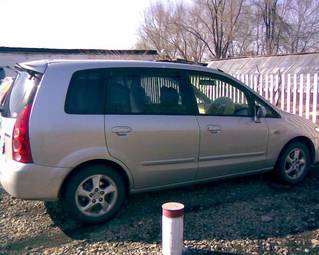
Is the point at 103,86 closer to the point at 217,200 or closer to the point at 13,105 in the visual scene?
the point at 13,105

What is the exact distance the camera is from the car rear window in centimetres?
364

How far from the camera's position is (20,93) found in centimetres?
385

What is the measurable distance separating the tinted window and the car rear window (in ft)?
1.16

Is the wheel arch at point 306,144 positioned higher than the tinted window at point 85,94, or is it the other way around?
the tinted window at point 85,94

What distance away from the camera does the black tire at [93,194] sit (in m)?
3.75

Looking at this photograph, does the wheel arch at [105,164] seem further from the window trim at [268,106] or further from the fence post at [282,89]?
the fence post at [282,89]

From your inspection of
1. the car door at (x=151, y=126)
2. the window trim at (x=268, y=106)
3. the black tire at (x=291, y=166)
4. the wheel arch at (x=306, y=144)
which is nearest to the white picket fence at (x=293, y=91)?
the wheel arch at (x=306, y=144)

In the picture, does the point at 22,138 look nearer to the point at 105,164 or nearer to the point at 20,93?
the point at 20,93

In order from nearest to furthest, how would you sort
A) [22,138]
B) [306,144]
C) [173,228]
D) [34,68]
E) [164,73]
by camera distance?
[173,228] < [22,138] < [34,68] < [164,73] < [306,144]

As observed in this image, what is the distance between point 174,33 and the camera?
112 ft

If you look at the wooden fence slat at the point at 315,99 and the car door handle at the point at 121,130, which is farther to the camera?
the wooden fence slat at the point at 315,99

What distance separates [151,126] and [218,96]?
1.17 meters

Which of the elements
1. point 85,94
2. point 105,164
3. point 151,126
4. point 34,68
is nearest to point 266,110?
point 151,126

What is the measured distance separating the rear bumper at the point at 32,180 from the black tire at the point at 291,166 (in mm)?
2979
